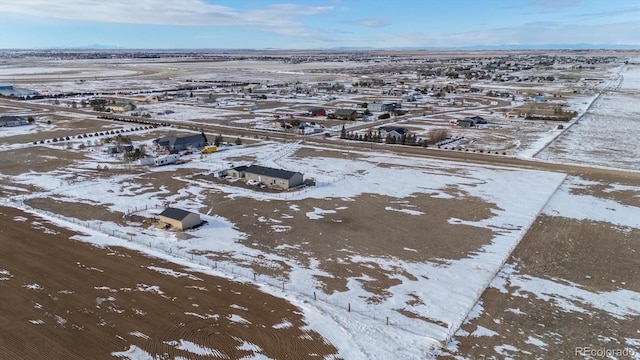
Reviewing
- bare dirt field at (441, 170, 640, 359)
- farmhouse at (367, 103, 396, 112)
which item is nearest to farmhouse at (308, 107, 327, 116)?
farmhouse at (367, 103, 396, 112)

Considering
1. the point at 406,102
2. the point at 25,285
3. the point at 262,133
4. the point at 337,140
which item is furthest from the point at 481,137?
the point at 25,285

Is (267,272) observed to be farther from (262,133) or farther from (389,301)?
(262,133)

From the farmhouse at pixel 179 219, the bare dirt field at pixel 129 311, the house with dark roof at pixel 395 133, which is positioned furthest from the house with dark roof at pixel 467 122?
the bare dirt field at pixel 129 311

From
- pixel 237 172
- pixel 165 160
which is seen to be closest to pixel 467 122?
pixel 237 172

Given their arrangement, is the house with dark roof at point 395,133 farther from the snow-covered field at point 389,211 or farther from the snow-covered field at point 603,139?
the snow-covered field at point 603,139

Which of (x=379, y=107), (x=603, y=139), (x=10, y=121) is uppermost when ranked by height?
(x=379, y=107)

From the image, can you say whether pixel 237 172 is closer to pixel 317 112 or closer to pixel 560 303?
pixel 560 303
